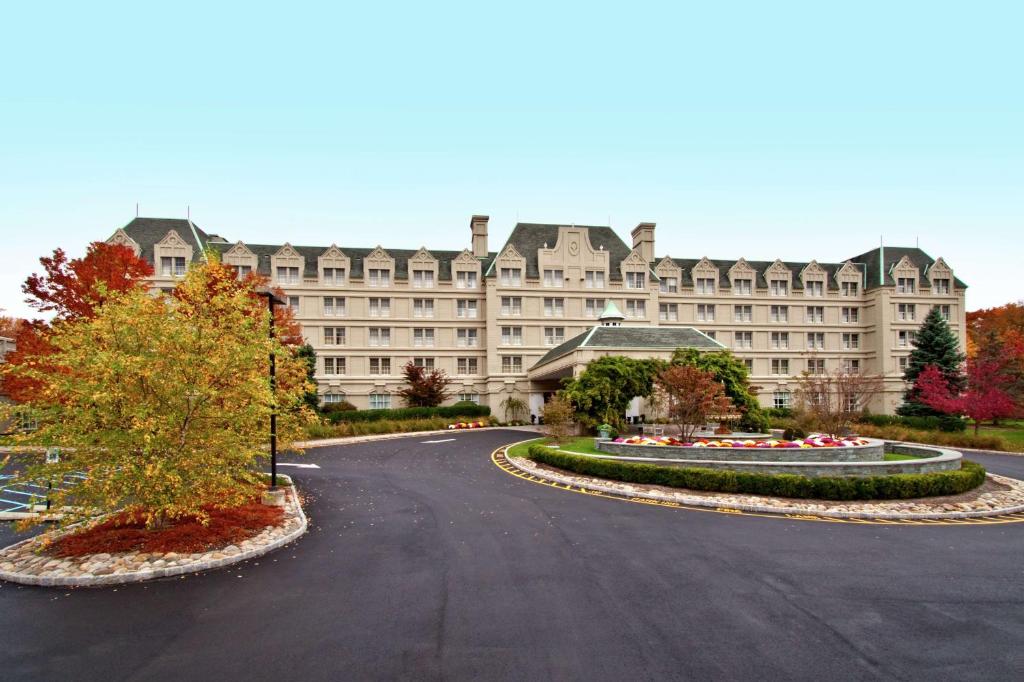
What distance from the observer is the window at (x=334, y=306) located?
50.6 m

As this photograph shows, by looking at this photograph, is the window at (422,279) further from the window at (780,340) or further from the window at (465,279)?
the window at (780,340)

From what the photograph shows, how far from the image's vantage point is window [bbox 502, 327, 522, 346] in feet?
170

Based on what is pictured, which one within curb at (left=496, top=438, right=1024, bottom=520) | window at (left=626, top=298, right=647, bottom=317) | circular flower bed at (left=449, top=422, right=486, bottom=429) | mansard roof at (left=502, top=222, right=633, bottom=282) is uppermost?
mansard roof at (left=502, top=222, right=633, bottom=282)

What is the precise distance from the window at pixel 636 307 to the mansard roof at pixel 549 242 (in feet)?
8.07

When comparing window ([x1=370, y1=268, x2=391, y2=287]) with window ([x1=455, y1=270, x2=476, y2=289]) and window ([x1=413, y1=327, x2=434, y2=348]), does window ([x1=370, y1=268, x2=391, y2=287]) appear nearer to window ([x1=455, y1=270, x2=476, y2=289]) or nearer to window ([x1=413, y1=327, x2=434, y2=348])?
window ([x1=413, y1=327, x2=434, y2=348])

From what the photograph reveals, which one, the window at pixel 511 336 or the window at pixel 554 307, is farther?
the window at pixel 554 307

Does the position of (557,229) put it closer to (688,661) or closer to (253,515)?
(253,515)

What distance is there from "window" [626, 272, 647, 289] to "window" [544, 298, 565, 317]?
22.0 ft

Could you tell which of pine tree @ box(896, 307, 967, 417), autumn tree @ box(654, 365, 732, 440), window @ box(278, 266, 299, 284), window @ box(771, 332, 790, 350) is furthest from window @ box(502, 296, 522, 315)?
pine tree @ box(896, 307, 967, 417)

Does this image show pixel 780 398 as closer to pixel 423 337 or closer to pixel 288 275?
pixel 423 337

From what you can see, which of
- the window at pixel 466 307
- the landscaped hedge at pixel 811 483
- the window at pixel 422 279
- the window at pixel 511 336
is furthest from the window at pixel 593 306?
the landscaped hedge at pixel 811 483

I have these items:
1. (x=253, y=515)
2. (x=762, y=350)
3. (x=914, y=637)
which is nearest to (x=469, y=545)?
(x=253, y=515)

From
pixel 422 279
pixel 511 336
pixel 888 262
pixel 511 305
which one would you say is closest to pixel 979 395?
pixel 888 262

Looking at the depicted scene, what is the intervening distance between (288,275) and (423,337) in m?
12.9
